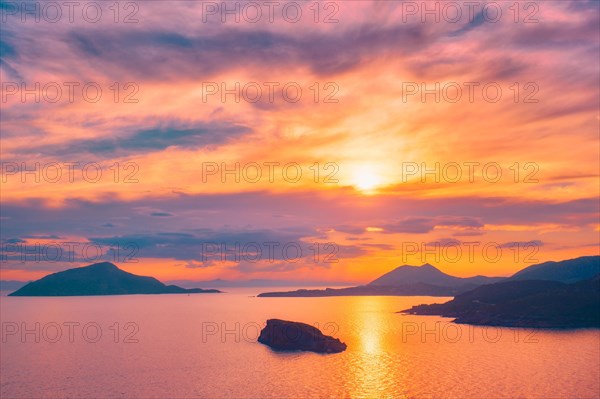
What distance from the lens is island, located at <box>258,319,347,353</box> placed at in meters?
167

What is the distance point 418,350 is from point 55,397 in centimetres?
11361

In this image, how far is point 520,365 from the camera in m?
142

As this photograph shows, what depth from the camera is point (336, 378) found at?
12469 centimetres

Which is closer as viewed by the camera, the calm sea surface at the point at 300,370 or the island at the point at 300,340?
the calm sea surface at the point at 300,370

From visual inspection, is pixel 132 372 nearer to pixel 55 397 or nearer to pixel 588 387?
pixel 55 397

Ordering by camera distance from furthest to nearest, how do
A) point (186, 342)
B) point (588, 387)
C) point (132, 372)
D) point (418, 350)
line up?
point (186, 342) < point (418, 350) < point (132, 372) < point (588, 387)

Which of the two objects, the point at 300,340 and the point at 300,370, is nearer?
the point at 300,370

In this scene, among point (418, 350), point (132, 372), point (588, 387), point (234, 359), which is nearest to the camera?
point (588, 387)

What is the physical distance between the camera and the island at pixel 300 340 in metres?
167

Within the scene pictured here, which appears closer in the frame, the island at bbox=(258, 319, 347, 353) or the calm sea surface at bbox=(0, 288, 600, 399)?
the calm sea surface at bbox=(0, 288, 600, 399)

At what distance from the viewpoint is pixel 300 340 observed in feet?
556

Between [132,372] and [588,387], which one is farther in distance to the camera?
[132,372]

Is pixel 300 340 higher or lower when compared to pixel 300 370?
higher

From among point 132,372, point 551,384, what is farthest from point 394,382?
point 132,372
